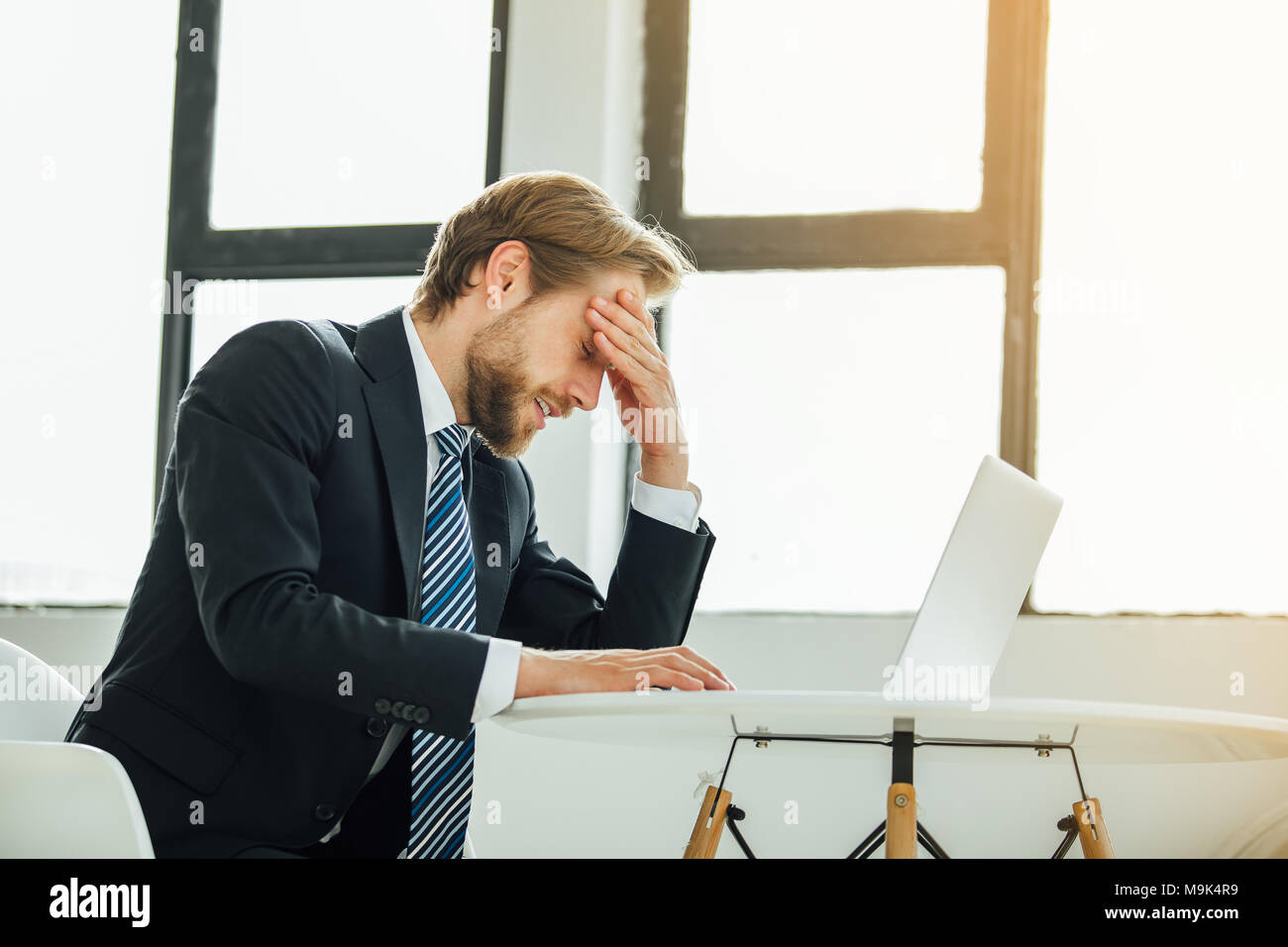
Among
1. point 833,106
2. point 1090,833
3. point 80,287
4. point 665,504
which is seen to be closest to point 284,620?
point 665,504

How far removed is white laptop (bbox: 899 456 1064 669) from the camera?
1.12m

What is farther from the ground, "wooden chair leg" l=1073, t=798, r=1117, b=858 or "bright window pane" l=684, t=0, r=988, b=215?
"bright window pane" l=684, t=0, r=988, b=215

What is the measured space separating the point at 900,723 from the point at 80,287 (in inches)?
100

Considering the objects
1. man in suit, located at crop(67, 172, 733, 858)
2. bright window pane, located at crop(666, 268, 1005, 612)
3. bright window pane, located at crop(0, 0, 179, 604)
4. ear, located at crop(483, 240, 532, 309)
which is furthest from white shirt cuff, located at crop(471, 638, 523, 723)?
bright window pane, located at crop(0, 0, 179, 604)

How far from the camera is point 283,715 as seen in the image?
4.29 ft

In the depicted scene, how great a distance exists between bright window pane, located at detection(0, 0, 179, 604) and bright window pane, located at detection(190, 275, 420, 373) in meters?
0.12

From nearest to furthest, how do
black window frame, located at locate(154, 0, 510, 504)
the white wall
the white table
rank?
the white table, the white wall, black window frame, located at locate(154, 0, 510, 504)

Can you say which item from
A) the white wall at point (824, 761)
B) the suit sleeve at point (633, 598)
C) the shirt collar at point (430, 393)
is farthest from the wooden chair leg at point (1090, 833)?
the shirt collar at point (430, 393)

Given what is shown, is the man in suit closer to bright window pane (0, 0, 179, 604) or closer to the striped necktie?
the striped necktie

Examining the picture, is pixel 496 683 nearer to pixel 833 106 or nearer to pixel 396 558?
pixel 396 558
